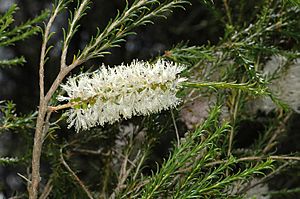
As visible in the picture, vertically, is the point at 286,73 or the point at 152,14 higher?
the point at 152,14

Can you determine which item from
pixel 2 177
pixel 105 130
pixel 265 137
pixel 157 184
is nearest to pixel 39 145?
pixel 157 184

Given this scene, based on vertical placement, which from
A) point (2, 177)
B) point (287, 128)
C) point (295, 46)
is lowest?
point (2, 177)

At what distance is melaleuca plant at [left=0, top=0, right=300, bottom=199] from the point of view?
0.57 metres

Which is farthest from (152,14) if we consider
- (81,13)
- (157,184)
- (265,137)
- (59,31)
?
(59,31)

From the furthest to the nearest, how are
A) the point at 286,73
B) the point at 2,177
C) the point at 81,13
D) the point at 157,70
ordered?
the point at 2,177 < the point at 286,73 < the point at 81,13 < the point at 157,70

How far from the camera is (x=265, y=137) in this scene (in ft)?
2.93

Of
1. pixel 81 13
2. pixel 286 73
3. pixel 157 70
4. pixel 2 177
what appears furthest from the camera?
pixel 2 177

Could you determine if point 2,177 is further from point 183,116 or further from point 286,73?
point 286,73

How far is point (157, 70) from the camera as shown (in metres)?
0.56

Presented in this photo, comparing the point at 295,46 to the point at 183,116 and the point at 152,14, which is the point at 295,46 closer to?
the point at 183,116

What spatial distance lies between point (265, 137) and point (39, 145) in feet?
1.45

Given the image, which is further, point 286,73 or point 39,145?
point 286,73

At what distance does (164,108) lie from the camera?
597mm

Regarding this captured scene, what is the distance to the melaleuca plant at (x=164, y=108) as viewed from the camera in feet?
1.86
